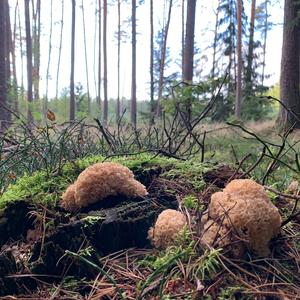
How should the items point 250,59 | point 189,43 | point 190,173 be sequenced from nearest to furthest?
point 190,173
point 189,43
point 250,59

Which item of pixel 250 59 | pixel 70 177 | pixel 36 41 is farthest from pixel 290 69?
pixel 36 41

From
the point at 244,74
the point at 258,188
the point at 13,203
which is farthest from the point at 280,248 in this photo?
the point at 244,74

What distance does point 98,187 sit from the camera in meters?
1.88

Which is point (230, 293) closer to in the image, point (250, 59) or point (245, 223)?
point (245, 223)

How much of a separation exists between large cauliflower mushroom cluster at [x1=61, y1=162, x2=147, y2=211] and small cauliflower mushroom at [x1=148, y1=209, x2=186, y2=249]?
0.96 feet

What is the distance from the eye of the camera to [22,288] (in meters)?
1.56

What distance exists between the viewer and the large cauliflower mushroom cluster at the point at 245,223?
1.54m

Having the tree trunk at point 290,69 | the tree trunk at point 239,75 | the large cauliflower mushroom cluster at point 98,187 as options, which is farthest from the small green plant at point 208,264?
the tree trunk at point 239,75

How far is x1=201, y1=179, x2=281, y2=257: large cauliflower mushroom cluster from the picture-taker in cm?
154

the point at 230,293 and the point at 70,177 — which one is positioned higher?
the point at 70,177

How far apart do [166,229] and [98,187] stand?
0.42m

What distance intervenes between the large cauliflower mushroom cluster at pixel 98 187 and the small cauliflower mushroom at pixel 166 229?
29 cm

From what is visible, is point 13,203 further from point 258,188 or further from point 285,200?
point 285,200

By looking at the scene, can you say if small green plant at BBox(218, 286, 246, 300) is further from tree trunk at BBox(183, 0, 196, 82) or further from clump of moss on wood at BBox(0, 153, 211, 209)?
tree trunk at BBox(183, 0, 196, 82)
